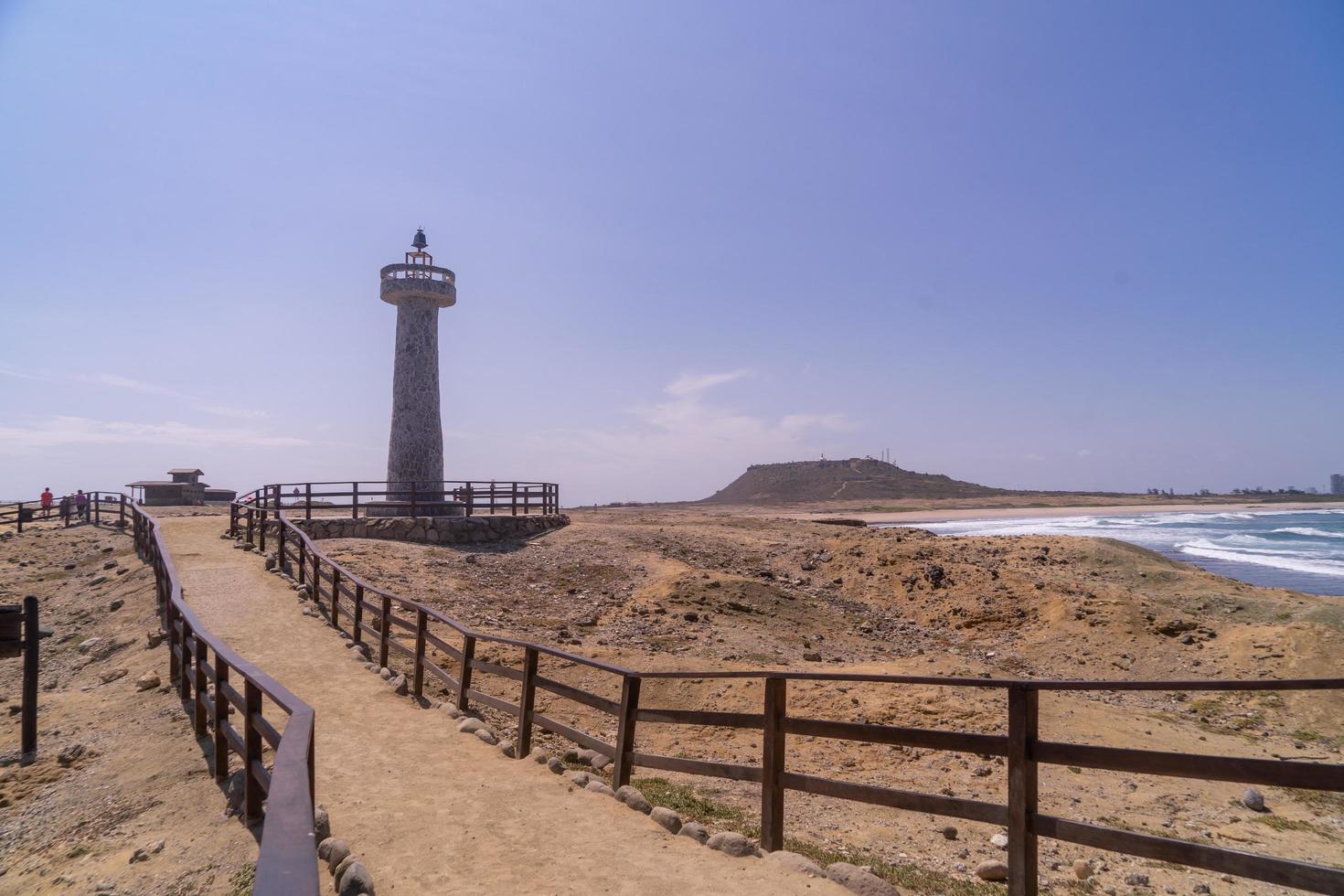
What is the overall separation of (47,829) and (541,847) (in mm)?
4546

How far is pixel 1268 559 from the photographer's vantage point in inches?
1368

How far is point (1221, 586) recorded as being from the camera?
65.9ft

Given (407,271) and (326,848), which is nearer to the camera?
(326,848)

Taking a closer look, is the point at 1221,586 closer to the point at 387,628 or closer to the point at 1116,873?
the point at 1116,873

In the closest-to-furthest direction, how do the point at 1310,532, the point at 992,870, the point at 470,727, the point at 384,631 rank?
the point at 992,870 → the point at 470,727 → the point at 384,631 → the point at 1310,532

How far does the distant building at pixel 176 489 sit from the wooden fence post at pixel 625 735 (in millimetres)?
36938

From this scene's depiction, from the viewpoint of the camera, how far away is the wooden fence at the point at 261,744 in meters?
2.27

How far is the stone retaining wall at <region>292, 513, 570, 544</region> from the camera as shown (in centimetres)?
2136

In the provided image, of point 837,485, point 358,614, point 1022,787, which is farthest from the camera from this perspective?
point 837,485

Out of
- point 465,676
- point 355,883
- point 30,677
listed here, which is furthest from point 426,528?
point 355,883

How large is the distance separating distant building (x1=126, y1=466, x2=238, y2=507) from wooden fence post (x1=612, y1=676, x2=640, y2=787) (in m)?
36.9

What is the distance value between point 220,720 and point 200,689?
1.63 meters

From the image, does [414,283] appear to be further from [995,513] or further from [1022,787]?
[995,513]

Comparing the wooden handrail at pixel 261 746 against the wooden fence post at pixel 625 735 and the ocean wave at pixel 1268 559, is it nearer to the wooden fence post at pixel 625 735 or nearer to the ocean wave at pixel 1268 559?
the wooden fence post at pixel 625 735
